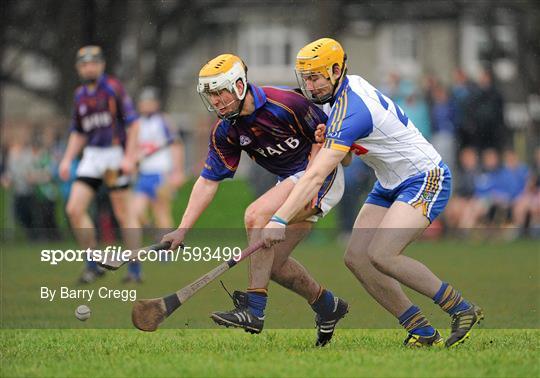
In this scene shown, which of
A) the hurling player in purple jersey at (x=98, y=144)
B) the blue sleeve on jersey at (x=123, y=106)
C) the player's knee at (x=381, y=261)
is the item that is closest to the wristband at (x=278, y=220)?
the player's knee at (x=381, y=261)

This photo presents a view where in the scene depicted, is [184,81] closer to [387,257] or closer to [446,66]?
[446,66]

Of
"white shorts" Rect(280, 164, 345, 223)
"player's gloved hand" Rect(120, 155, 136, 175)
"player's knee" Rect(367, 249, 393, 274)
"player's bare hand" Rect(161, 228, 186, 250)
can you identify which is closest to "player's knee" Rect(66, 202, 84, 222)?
"player's gloved hand" Rect(120, 155, 136, 175)

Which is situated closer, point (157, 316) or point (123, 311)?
point (157, 316)

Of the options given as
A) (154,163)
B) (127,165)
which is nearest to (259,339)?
(127,165)

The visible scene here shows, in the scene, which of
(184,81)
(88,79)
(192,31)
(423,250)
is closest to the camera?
(88,79)

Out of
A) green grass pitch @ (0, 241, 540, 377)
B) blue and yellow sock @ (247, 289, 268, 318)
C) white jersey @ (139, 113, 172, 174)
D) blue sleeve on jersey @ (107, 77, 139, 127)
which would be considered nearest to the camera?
green grass pitch @ (0, 241, 540, 377)

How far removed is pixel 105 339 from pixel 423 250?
8631 millimetres

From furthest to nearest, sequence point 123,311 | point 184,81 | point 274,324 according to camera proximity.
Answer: point 184,81
point 123,311
point 274,324

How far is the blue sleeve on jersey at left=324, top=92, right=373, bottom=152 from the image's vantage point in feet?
22.8

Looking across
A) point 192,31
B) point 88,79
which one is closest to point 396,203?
point 88,79

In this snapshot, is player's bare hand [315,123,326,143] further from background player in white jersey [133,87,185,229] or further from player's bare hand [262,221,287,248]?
background player in white jersey [133,87,185,229]

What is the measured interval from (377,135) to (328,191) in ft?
1.96

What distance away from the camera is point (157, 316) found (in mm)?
7020

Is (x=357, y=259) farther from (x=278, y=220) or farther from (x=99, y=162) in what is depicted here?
(x=99, y=162)
